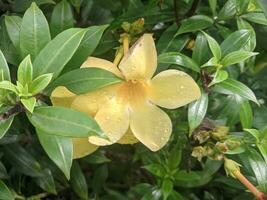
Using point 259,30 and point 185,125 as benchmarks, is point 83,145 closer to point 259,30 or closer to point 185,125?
point 185,125

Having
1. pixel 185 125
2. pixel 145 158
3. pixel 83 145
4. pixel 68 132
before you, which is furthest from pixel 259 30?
pixel 68 132

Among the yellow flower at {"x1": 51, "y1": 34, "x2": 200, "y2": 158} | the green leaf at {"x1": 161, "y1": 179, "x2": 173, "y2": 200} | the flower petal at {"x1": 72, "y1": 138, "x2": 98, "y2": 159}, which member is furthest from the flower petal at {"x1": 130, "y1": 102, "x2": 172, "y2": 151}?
the green leaf at {"x1": 161, "y1": 179, "x2": 173, "y2": 200}

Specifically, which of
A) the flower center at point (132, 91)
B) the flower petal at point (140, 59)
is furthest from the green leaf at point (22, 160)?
the flower petal at point (140, 59)

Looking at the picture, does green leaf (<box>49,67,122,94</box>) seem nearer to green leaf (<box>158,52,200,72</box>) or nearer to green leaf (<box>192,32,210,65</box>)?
green leaf (<box>158,52,200,72</box>)

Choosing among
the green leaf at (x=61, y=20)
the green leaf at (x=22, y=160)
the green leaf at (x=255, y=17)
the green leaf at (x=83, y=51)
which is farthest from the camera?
the green leaf at (x=22, y=160)

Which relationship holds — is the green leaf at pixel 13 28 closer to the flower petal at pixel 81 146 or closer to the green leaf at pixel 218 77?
the flower petal at pixel 81 146

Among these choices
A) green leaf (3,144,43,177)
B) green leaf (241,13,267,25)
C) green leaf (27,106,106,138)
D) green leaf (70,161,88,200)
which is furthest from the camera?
green leaf (70,161,88,200)

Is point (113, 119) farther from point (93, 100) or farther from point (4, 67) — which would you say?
point (4, 67)
